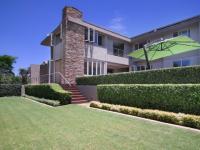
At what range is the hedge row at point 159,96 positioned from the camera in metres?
8.72

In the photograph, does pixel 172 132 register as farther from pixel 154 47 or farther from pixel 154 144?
pixel 154 47

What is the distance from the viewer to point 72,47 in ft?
63.6

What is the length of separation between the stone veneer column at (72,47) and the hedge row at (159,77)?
3936mm

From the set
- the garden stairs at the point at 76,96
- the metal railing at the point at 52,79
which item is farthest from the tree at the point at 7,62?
the garden stairs at the point at 76,96

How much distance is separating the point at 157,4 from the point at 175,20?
5926mm

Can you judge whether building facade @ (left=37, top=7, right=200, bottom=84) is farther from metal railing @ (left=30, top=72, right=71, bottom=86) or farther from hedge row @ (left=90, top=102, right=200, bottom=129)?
hedge row @ (left=90, top=102, right=200, bottom=129)

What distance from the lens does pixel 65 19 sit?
19391 mm

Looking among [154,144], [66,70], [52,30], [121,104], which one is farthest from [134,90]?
[52,30]

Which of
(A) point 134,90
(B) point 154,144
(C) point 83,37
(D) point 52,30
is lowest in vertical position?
(B) point 154,144

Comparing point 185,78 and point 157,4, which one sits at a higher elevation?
point 157,4

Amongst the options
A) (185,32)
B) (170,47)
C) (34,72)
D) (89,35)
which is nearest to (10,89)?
(34,72)

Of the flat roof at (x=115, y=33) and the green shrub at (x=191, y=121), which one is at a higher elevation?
the flat roof at (x=115, y=33)

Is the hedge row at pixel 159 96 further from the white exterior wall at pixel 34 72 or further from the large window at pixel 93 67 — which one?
the white exterior wall at pixel 34 72

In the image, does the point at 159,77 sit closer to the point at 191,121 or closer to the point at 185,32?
the point at 191,121
